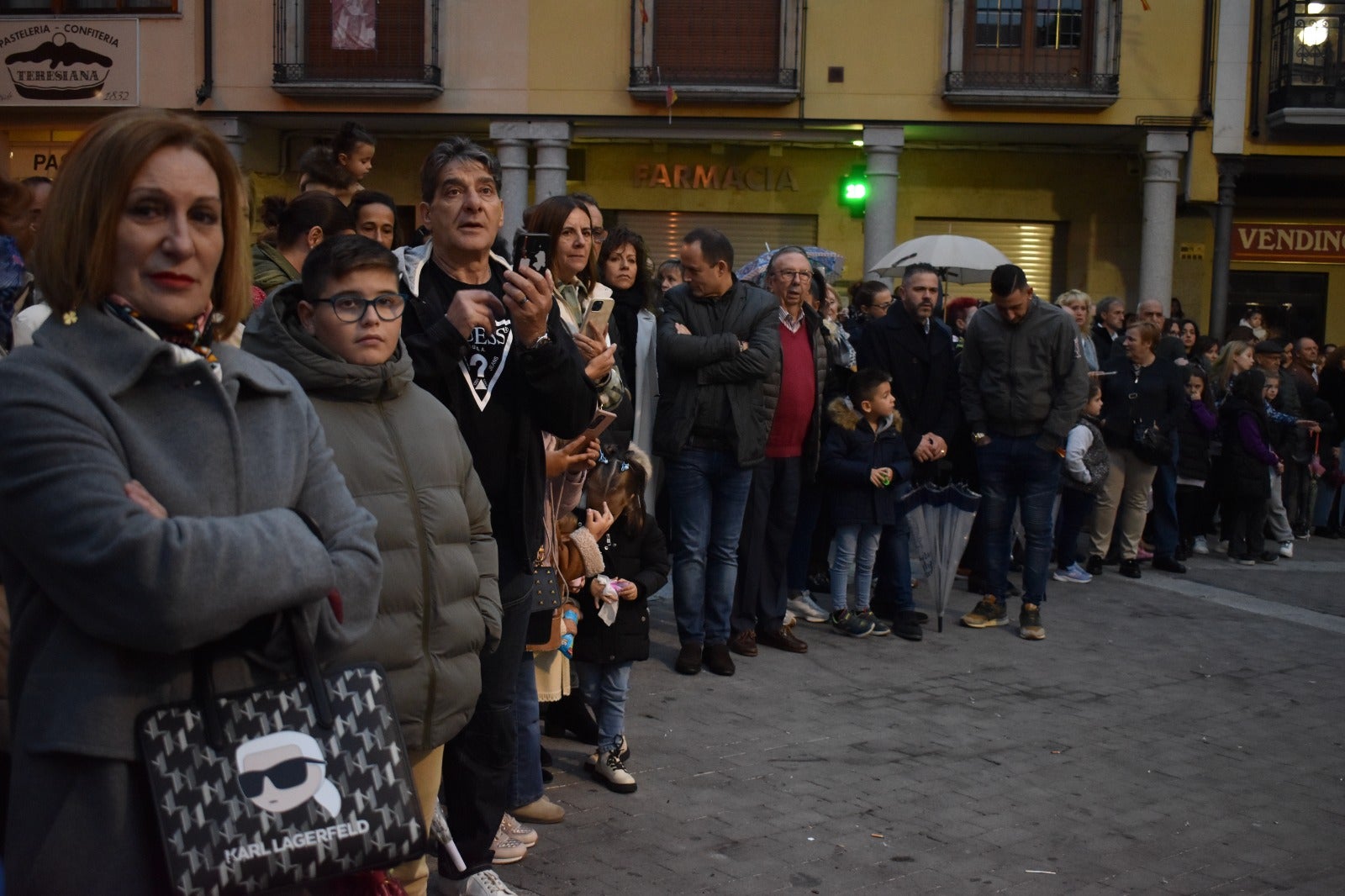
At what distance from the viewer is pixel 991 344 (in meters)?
9.20

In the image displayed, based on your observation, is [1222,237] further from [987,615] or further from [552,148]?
[987,615]

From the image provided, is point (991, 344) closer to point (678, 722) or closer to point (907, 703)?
point (907, 703)

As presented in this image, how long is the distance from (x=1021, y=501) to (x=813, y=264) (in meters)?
2.32

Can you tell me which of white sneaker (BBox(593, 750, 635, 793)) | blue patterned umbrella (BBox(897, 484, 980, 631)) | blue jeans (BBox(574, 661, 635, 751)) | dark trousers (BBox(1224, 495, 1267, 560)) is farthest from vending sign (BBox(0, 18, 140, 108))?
white sneaker (BBox(593, 750, 635, 793))

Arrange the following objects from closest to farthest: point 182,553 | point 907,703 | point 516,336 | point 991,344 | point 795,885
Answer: point 182,553
point 516,336
point 795,885
point 907,703
point 991,344

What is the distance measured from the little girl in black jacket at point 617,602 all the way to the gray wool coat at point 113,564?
3.48 metres

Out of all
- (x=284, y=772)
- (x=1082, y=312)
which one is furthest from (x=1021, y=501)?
(x=284, y=772)

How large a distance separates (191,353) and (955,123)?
2047cm

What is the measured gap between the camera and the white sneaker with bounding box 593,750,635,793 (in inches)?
223

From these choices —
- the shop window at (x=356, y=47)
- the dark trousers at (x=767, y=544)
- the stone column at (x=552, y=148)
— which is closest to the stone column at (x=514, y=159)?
the stone column at (x=552, y=148)

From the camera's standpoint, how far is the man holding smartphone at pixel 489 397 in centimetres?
415

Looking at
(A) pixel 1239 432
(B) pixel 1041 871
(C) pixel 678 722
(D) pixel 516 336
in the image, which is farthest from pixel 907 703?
(A) pixel 1239 432

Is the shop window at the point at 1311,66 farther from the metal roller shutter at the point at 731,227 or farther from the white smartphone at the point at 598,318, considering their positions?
the white smartphone at the point at 598,318

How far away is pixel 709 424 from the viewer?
769 centimetres
